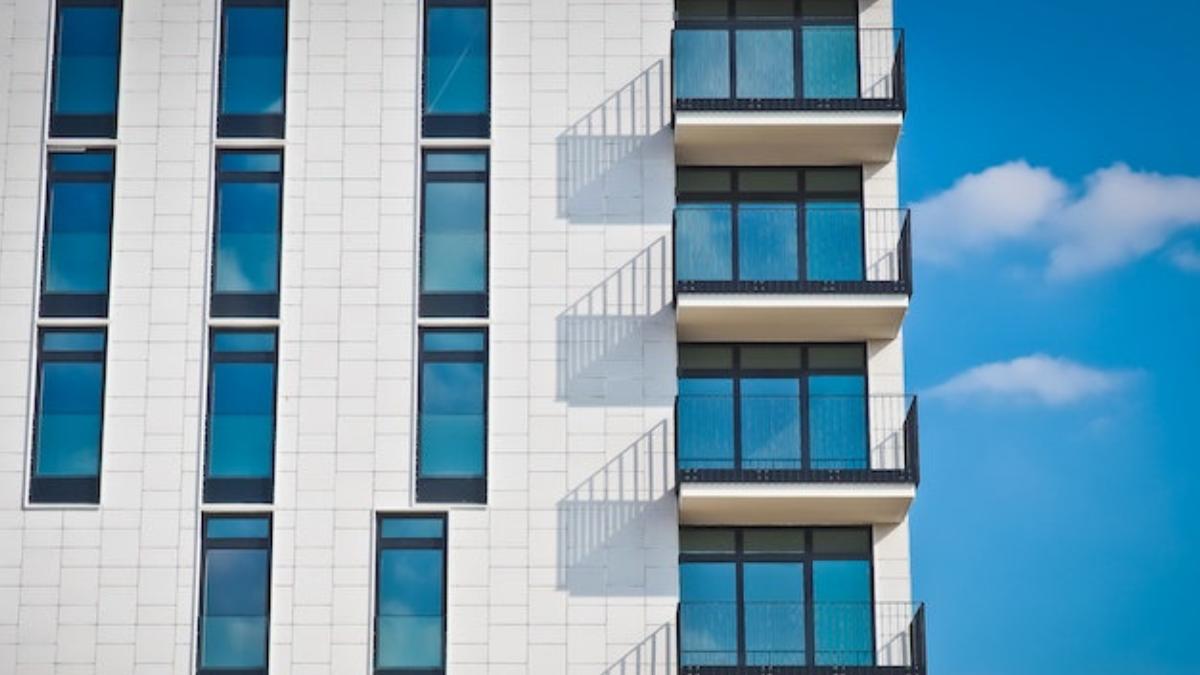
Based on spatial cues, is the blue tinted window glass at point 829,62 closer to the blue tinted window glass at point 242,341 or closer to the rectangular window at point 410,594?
the rectangular window at point 410,594

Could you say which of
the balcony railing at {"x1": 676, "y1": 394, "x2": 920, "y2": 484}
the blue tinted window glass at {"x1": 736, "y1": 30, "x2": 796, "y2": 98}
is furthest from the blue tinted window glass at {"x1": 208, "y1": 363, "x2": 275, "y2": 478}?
the blue tinted window glass at {"x1": 736, "y1": 30, "x2": 796, "y2": 98}

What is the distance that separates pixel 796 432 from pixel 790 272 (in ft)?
7.44

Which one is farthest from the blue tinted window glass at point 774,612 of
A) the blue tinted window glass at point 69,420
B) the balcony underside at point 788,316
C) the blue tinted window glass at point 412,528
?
the blue tinted window glass at point 69,420

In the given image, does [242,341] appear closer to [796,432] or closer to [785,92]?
[796,432]

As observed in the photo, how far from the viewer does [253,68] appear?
108 feet

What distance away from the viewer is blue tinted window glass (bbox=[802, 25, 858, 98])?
3256 centimetres

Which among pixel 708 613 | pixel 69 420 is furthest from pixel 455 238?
pixel 708 613

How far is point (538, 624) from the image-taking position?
3077 centimetres

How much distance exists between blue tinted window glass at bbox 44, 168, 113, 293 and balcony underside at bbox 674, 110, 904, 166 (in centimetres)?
831

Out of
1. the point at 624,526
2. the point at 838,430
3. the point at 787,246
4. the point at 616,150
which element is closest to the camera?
the point at 624,526

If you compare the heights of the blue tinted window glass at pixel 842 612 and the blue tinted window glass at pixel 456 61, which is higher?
the blue tinted window glass at pixel 456 61

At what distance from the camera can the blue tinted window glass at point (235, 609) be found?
30.8m

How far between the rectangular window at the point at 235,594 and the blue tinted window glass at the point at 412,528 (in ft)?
5.38

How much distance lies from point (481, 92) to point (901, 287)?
6.70 m
